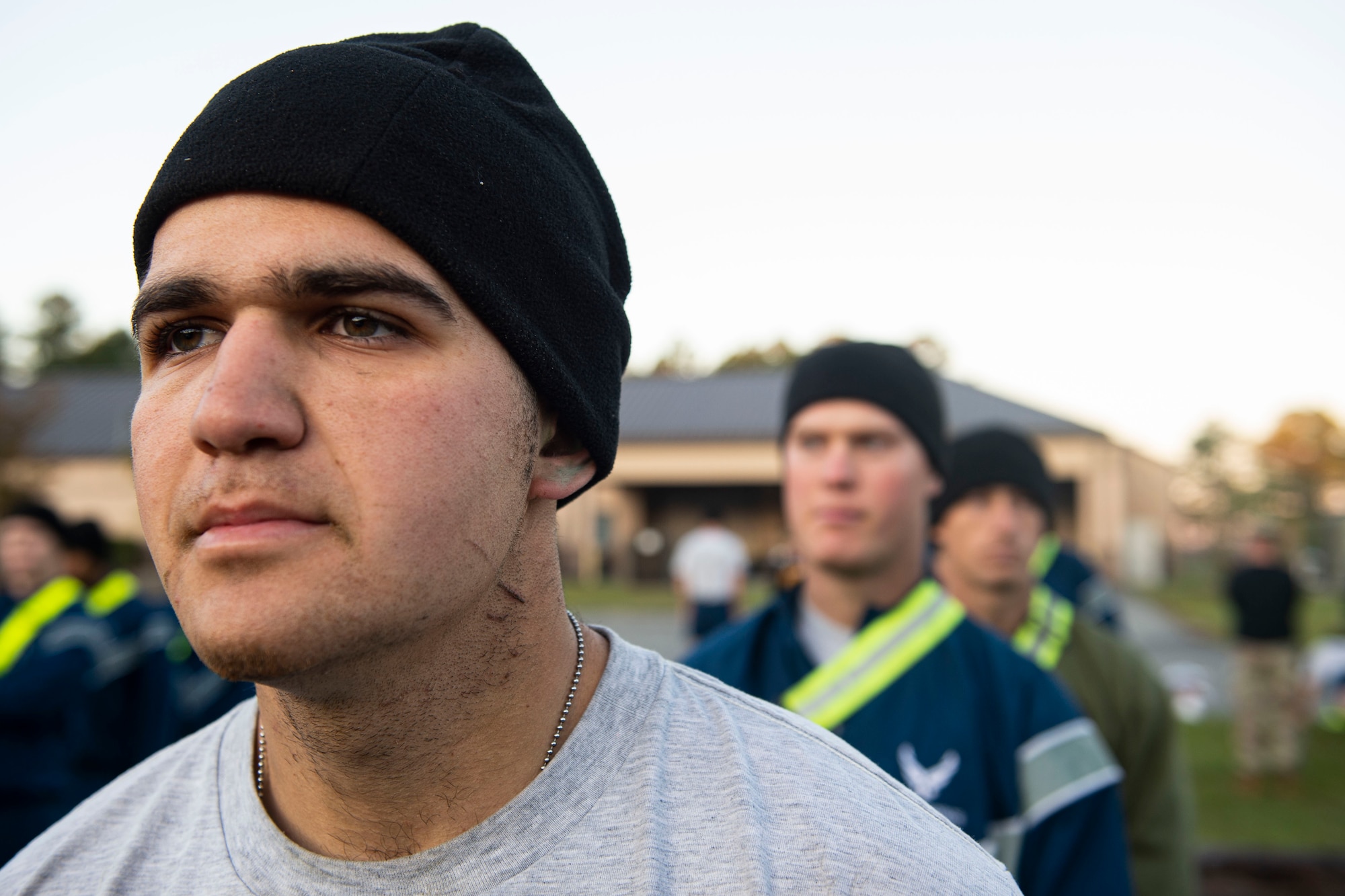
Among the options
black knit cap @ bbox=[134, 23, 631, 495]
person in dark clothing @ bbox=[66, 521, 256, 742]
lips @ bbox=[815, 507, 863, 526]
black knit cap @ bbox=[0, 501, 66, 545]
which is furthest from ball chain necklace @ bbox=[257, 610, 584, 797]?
black knit cap @ bbox=[0, 501, 66, 545]

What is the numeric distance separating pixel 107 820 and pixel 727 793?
3.53 ft

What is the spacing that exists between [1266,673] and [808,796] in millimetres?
9485

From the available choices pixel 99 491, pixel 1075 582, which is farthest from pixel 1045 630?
pixel 99 491

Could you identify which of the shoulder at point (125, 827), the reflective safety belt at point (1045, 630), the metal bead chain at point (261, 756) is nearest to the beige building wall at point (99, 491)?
the reflective safety belt at point (1045, 630)

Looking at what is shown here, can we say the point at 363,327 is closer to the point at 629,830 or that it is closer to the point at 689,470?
the point at 629,830

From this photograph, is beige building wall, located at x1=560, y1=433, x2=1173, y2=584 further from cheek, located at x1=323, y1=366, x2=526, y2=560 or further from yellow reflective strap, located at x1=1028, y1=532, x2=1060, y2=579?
cheek, located at x1=323, y1=366, x2=526, y2=560

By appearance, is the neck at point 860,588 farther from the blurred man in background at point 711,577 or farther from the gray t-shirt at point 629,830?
the blurred man in background at point 711,577

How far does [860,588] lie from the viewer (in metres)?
3.27

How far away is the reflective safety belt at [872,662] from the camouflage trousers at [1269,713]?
24.9 feet

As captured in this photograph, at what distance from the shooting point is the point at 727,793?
154 cm

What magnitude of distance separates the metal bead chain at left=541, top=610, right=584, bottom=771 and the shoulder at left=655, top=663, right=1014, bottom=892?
155 millimetres

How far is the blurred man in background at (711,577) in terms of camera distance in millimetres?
13828

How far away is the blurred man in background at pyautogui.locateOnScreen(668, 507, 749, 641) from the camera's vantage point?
1383 cm

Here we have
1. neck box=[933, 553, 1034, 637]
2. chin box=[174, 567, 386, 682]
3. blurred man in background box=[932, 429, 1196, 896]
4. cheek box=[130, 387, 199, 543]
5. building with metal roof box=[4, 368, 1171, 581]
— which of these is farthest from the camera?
building with metal roof box=[4, 368, 1171, 581]
